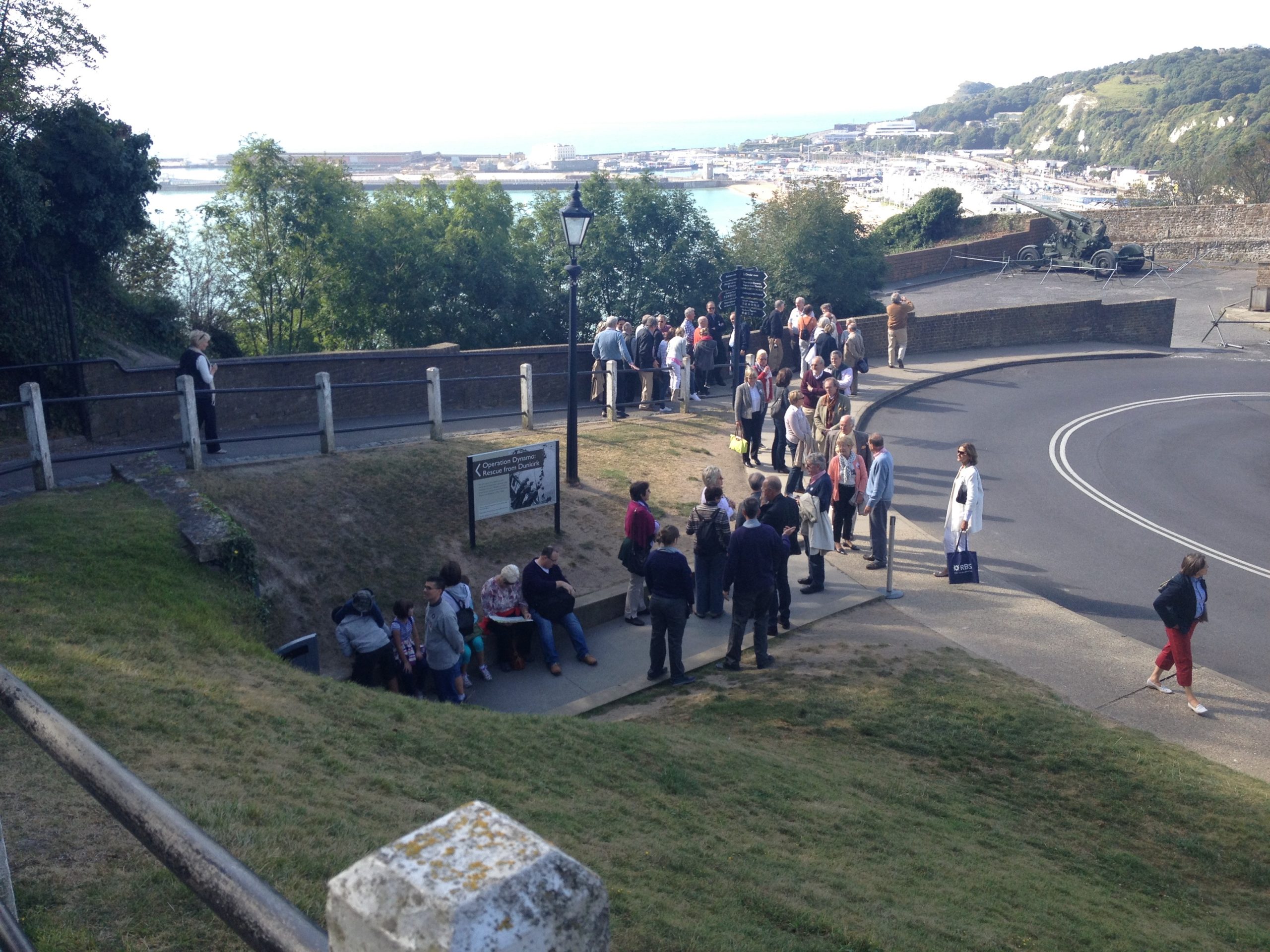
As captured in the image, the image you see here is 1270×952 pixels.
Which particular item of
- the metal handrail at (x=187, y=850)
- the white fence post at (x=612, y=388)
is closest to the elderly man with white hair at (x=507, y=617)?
the white fence post at (x=612, y=388)

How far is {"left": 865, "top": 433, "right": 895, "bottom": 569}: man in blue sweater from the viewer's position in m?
12.7

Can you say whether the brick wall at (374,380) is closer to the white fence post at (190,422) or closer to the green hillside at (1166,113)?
the white fence post at (190,422)

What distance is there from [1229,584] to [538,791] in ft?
35.2

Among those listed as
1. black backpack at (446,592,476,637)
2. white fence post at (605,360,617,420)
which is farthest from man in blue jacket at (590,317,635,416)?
black backpack at (446,592,476,637)

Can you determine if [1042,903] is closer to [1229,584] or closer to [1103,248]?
[1229,584]

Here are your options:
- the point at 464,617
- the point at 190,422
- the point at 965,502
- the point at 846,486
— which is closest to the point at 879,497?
the point at 846,486

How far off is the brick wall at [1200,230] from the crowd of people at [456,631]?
1802 inches

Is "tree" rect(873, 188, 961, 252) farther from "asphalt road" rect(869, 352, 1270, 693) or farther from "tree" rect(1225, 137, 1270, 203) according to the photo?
"asphalt road" rect(869, 352, 1270, 693)

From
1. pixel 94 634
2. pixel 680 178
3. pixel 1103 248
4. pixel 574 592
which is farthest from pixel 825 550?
pixel 680 178

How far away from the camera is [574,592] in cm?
1203

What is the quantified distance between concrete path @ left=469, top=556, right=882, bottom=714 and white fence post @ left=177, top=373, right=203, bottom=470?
4315 millimetres

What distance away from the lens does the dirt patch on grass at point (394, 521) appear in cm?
1075

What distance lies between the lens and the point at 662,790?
21.8ft

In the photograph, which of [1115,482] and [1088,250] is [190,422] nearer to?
[1115,482]
